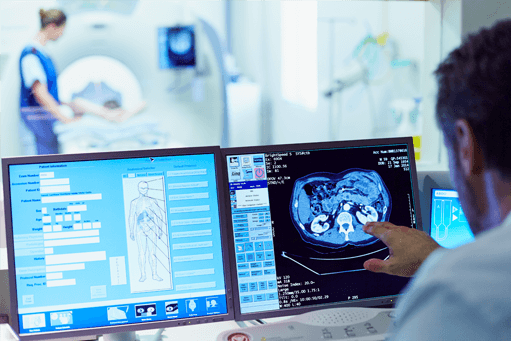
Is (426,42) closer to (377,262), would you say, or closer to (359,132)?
(359,132)

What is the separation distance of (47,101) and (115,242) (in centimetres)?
214

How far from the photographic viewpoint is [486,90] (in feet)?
2.11

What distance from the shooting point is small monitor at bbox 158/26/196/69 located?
2.97 metres

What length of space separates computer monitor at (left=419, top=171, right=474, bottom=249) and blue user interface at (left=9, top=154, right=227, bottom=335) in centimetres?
65

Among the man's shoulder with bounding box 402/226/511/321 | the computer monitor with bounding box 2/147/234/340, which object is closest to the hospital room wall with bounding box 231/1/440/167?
the computer monitor with bounding box 2/147/234/340

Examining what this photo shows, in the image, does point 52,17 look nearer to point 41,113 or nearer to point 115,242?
point 41,113

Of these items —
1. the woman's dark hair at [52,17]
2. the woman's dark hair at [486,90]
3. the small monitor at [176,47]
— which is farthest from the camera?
the small monitor at [176,47]

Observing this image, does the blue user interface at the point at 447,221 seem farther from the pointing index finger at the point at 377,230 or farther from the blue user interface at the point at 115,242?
the blue user interface at the point at 115,242

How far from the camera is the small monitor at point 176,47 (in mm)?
2971

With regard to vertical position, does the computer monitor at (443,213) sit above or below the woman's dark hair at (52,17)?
below

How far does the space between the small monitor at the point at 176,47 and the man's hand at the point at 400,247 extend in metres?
2.18

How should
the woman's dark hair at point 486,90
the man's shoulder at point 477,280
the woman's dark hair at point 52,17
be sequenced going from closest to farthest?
1. the man's shoulder at point 477,280
2. the woman's dark hair at point 486,90
3. the woman's dark hair at point 52,17

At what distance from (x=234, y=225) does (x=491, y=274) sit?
0.70m

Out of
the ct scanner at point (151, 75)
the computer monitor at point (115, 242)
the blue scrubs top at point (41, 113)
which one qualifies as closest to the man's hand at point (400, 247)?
the computer monitor at point (115, 242)
